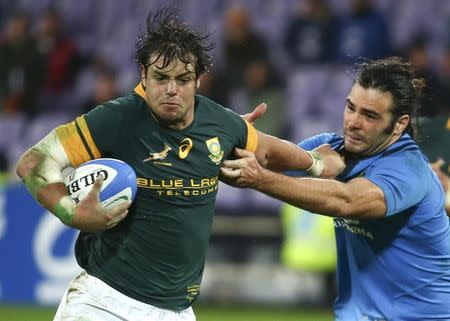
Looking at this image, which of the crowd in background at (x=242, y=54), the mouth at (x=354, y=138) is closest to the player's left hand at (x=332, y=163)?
the mouth at (x=354, y=138)

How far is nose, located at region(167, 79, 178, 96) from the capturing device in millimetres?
4773

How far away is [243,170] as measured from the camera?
4.81 m

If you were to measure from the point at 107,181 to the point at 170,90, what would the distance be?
0.56 m

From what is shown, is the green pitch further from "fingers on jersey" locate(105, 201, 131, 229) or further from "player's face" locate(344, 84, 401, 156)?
"fingers on jersey" locate(105, 201, 131, 229)

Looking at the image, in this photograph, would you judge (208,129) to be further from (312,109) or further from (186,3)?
(186,3)

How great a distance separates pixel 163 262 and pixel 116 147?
61 cm

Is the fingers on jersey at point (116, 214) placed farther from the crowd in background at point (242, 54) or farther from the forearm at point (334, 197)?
the crowd in background at point (242, 54)

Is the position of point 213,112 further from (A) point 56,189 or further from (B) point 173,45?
(A) point 56,189

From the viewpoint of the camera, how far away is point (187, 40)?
4.91 m

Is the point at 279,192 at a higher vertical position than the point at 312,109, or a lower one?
higher

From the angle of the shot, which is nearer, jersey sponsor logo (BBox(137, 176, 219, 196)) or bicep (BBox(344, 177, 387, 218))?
jersey sponsor logo (BBox(137, 176, 219, 196))

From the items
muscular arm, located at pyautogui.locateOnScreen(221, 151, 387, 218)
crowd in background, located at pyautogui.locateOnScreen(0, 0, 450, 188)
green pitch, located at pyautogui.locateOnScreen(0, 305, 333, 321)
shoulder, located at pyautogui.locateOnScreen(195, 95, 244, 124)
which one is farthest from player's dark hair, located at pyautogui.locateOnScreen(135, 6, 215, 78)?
crowd in background, located at pyautogui.locateOnScreen(0, 0, 450, 188)

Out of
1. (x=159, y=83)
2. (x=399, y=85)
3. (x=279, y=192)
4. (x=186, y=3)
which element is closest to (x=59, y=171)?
(x=159, y=83)

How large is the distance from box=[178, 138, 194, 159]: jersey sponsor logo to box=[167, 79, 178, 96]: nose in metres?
0.25
